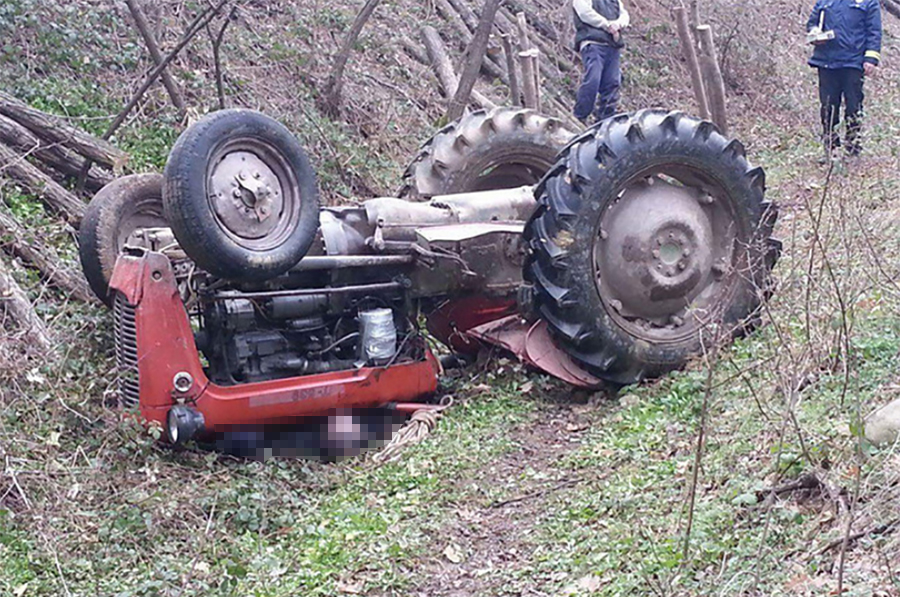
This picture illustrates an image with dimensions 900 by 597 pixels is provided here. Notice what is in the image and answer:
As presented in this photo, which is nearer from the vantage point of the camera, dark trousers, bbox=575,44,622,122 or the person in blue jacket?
the person in blue jacket

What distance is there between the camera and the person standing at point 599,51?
11102 millimetres

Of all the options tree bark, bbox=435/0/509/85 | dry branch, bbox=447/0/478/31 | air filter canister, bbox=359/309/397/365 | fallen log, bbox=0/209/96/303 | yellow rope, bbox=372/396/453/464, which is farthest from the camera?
dry branch, bbox=447/0/478/31

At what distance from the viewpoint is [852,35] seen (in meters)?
10.6

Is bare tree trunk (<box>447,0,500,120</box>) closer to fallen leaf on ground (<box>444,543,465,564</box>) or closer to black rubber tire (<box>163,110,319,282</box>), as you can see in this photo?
black rubber tire (<box>163,110,319,282</box>)

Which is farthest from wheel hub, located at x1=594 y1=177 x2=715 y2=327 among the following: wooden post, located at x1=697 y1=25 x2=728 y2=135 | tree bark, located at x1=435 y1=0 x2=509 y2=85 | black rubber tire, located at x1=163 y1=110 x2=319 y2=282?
tree bark, located at x1=435 y1=0 x2=509 y2=85

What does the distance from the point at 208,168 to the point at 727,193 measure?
9.92 feet

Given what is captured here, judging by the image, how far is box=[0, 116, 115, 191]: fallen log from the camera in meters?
7.70

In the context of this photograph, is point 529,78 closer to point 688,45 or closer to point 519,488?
point 688,45

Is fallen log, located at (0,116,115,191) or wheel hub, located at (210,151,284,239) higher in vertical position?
fallen log, located at (0,116,115,191)

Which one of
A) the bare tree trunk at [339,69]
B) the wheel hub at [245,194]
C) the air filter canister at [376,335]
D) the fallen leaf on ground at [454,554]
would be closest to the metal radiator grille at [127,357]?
the wheel hub at [245,194]

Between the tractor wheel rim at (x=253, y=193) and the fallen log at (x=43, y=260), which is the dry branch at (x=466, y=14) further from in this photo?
the tractor wheel rim at (x=253, y=193)

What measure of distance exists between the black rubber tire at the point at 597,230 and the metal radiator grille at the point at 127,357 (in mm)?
2129

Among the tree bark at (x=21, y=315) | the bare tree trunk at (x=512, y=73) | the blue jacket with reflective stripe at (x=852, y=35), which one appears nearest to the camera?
the tree bark at (x=21, y=315)

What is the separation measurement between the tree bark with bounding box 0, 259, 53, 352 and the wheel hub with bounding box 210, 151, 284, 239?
148 centimetres
